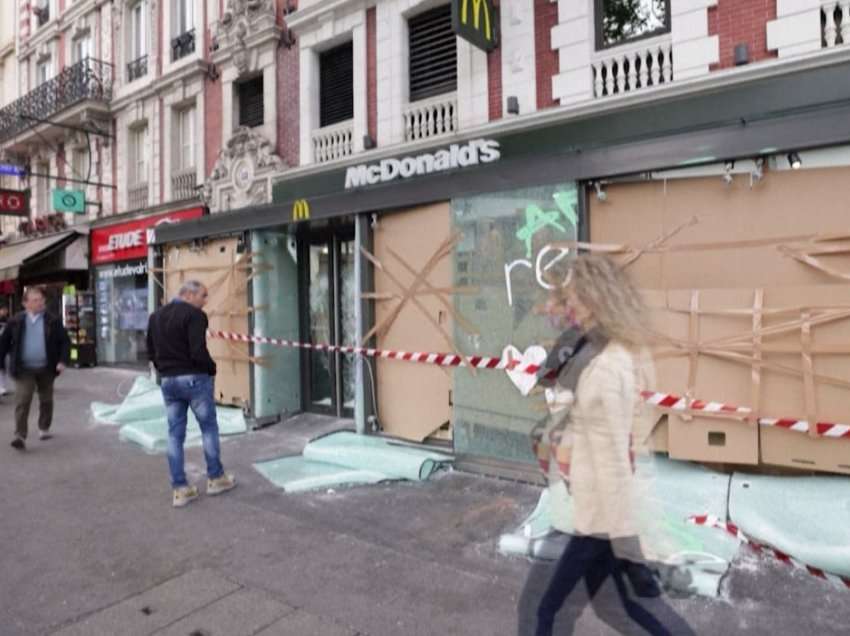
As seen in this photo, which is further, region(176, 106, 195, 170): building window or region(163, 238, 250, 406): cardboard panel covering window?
region(176, 106, 195, 170): building window

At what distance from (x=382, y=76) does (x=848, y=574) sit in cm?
881

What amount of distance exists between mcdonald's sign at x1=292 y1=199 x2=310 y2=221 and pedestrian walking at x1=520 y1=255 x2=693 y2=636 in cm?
519

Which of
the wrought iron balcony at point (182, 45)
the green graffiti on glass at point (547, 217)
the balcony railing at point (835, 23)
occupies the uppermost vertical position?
the wrought iron balcony at point (182, 45)

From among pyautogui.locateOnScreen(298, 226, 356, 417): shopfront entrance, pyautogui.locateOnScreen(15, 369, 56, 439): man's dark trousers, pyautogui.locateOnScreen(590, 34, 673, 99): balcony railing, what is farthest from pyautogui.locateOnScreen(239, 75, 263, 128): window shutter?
pyautogui.locateOnScreen(590, 34, 673, 99): balcony railing

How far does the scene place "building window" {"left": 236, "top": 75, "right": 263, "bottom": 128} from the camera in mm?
12109

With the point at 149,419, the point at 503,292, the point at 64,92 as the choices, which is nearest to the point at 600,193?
the point at 503,292

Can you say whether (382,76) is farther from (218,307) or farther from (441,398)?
(441,398)

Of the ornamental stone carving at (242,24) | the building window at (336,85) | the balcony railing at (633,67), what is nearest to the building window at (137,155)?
the ornamental stone carving at (242,24)

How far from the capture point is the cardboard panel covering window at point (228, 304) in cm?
823

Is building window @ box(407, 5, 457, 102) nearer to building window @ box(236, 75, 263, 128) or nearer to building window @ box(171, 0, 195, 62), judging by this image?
building window @ box(236, 75, 263, 128)

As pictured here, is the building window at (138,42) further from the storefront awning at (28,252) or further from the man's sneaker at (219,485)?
the man's sneaker at (219,485)

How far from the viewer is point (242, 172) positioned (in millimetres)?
11758

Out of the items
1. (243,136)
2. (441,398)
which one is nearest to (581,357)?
(441,398)

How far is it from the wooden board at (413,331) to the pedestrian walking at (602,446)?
3.51m
